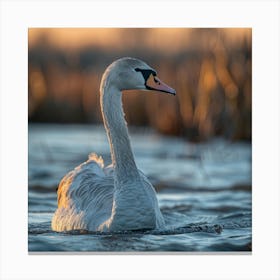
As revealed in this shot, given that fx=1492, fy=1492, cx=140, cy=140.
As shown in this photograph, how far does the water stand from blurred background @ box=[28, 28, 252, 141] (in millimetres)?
222

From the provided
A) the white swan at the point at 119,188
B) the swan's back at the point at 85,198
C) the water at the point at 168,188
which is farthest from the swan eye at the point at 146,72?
the water at the point at 168,188

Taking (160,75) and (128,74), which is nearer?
(128,74)

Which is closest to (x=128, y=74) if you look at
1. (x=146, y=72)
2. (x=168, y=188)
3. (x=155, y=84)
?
(x=146, y=72)

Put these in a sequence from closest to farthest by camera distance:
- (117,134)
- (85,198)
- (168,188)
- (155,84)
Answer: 1. (155,84)
2. (117,134)
3. (85,198)
4. (168,188)

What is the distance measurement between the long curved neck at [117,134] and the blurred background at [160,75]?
80 cm

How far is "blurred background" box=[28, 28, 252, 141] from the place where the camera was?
16.0 meters

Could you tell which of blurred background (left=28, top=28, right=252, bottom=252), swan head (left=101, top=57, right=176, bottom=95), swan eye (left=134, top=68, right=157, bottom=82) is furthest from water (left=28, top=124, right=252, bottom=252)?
swan eye (left=134, top=68, right=157, bottom=82)

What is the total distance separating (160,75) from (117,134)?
261 centimetres

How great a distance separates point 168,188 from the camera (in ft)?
58.5

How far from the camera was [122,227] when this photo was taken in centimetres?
1498

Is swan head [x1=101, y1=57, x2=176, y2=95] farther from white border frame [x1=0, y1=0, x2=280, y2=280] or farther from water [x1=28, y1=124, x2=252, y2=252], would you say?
water [x1=28, y1=124, x2=252, y2=252]

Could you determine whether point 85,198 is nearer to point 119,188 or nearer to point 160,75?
point 119,188

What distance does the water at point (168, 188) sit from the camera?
15.2 metres
